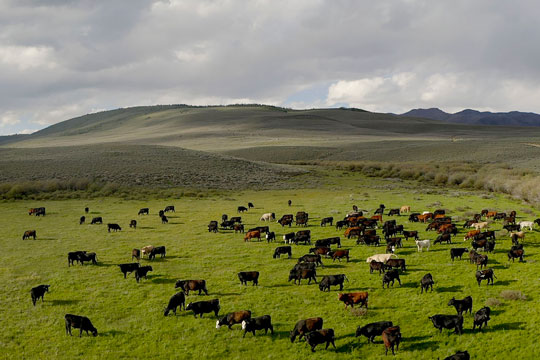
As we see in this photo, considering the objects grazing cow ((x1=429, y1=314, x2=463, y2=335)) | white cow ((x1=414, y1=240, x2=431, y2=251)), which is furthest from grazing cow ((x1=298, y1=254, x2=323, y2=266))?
grazing cow ((x1=429, y1=314, x2=463, y2=335))

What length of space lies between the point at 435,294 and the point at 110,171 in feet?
200

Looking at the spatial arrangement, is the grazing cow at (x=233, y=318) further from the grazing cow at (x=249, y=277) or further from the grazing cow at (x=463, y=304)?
the grazing cow at (x=463, y=304)

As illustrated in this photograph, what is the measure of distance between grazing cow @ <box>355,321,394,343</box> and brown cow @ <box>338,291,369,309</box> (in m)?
2.38

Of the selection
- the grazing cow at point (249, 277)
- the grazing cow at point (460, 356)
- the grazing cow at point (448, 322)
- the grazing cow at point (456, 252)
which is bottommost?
the grazing cow at point (460, 356)

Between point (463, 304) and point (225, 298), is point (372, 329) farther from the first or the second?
point (225, 298)

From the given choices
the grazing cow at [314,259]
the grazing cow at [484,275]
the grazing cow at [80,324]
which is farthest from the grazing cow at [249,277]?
the grazing cow at [484,275]

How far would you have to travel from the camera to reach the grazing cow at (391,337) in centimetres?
1356

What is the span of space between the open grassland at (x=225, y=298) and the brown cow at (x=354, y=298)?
1.35ft

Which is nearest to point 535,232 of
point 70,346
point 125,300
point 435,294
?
point 435,294

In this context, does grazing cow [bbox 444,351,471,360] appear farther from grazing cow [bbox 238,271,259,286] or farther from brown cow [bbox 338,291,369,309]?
grazing cow [bbox 238,271,259,286]

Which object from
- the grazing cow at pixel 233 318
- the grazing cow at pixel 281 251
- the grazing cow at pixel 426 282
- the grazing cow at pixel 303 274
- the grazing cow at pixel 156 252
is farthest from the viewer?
the grazing cow at pixel 156 252

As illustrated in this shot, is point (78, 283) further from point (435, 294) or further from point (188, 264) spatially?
point (435, 294)

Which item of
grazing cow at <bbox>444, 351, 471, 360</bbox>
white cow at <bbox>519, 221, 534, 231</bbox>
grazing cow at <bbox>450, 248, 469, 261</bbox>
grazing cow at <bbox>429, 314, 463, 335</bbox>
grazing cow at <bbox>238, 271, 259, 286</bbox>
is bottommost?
grazing cow at <bbox>444, 351, 471, 360</bbox>

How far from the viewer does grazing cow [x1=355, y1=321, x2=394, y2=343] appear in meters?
14.4
